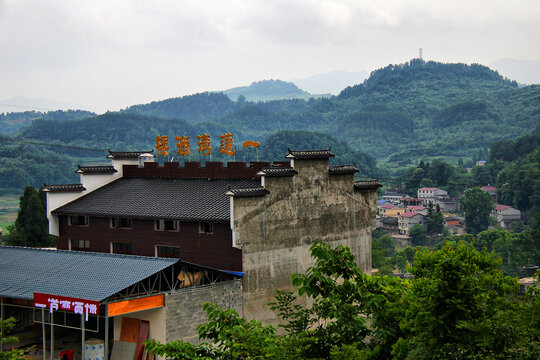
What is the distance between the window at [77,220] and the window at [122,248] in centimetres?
266

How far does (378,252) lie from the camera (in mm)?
95625

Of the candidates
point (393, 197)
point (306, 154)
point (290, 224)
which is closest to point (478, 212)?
point (393, 197)

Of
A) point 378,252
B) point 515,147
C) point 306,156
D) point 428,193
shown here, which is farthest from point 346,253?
point 515,147

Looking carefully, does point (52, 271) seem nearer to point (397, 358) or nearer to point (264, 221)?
point (264, 221)

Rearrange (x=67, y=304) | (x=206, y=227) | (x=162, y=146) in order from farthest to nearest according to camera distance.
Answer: (x=162, y=146), (x=206, y=227), (x=67, y=304)

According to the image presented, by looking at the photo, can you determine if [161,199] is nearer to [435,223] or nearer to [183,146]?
[183,146]

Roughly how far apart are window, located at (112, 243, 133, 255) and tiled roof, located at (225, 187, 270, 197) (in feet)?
30.6

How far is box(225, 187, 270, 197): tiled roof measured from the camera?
33188 mm

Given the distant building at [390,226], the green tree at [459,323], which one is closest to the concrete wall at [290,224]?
the green tree at [459,323]

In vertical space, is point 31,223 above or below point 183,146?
below

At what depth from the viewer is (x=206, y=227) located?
36.1 metres

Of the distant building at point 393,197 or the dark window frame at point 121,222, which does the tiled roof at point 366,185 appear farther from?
the distant building at point 393,197

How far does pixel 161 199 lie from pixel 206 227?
4.76 metres

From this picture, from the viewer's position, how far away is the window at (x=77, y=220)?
135 feet
